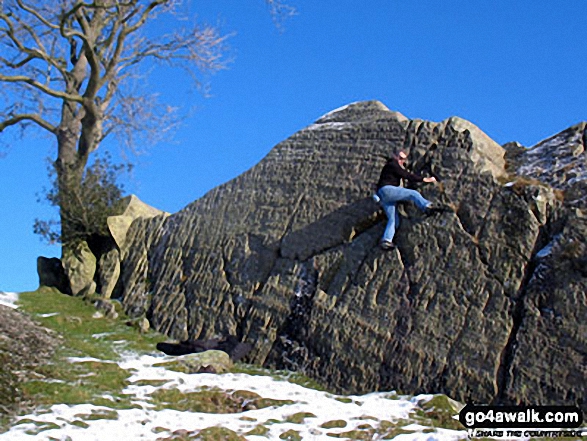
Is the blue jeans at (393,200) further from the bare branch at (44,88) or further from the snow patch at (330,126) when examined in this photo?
the bare branch at (44,88)

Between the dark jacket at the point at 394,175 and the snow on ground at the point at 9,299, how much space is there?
9952 millimetres

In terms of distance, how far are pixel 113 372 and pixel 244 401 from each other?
110 inches

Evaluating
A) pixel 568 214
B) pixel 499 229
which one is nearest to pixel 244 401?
pixel 499 229

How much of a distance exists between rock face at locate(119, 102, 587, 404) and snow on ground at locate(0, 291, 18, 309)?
2949 mm

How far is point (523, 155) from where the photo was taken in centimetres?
1539

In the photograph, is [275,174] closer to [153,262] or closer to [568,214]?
[153,262]

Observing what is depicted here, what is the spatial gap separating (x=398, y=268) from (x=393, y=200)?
144 centimetres

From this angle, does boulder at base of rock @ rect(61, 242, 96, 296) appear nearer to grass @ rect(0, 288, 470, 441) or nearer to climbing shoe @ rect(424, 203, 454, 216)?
grass @ rect(0, 288, 470, 441)

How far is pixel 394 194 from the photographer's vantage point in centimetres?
1446

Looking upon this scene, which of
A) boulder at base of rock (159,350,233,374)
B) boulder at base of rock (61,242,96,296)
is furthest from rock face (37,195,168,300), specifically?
boulder at base of rock (159,350,233,374)

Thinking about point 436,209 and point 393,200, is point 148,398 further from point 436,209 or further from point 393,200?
point 436,209

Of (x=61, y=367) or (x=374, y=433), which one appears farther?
(x=61, y=367)

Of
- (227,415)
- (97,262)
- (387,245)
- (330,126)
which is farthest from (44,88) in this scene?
(227,415)

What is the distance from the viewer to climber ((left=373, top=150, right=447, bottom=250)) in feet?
46.4
